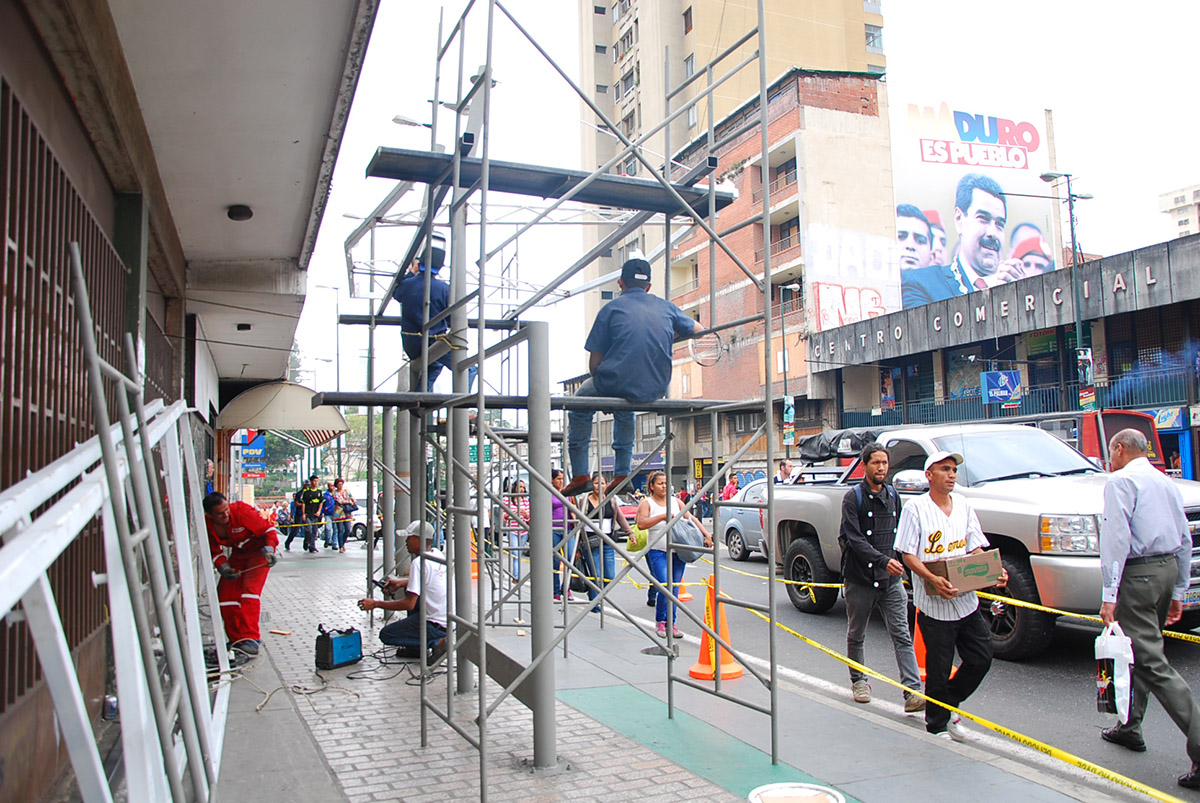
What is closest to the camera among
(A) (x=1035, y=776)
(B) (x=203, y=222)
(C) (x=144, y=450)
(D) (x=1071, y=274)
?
(C) (x=144, y=450)

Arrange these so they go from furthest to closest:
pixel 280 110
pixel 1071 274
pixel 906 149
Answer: pixel 906 149
pixel 1071 274
pixel 280 110

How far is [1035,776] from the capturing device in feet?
15.7

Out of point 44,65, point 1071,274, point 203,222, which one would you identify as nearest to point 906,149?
point 1071,274

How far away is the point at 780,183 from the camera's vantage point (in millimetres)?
42531

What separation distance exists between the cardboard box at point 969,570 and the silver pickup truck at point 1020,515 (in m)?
2.08

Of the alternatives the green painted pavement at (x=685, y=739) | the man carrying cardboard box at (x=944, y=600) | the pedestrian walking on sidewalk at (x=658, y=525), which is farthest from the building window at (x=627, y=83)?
the man carrying cardboard box at (x=944, y=600)

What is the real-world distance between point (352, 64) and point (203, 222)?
13.9 ft

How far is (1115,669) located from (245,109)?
661 cm

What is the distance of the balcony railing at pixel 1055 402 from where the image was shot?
87.9 feet

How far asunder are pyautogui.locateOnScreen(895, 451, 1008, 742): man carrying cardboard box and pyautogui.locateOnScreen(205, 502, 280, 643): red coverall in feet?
19.3

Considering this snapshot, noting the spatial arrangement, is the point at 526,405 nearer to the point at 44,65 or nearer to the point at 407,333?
the point at 407,333

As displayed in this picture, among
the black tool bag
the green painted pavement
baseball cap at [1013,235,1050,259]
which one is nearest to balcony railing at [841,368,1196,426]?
baseball cap at [1013,235,1050,259]

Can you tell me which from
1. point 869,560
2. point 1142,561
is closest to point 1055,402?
point 869,560

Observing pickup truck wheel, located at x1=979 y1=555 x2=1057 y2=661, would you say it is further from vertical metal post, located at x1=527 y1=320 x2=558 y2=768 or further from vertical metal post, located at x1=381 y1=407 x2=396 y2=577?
vertical metal post, located at x1=381 y1=407 x2=396 y2=577
